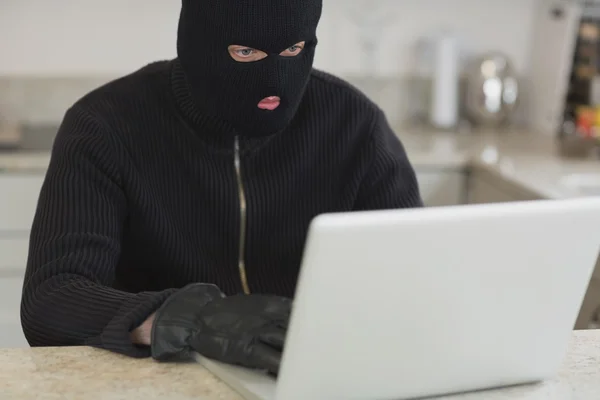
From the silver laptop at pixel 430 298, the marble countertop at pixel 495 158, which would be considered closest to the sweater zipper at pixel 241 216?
the silver laptop at pixel 430 298

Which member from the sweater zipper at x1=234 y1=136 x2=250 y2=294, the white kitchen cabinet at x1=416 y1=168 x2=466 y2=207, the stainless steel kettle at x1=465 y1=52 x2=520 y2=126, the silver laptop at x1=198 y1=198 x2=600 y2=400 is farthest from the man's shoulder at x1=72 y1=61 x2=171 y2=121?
the stainless steel kettle at x1=465 y1=52 x2=520 y2=126

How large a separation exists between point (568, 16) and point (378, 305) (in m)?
2.24

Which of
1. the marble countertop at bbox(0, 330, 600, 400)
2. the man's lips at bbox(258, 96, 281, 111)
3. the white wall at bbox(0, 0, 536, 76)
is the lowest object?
the marble countertop at bbox(0, 330, 600, 400)

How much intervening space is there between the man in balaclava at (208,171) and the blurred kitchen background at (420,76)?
89 cm

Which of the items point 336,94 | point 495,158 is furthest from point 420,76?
point 336,94

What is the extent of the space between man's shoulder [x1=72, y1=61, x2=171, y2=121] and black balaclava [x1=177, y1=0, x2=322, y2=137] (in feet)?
0.32

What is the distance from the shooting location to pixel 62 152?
5.16ft

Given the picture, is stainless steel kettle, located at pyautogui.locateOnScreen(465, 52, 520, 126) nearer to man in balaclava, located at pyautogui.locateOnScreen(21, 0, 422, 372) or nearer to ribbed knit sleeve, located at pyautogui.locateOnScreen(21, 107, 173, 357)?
man in balaclava, located at pyautogui.locateOnScreen(21, 0, 422, 372)

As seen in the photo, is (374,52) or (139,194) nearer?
(139,194)

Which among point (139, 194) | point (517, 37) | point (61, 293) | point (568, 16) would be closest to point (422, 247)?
point (61, 293)

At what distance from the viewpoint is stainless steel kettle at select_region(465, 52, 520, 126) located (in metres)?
3.13

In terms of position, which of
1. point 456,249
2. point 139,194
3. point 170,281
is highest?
point 456,249

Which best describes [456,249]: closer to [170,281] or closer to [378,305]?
[378,305]

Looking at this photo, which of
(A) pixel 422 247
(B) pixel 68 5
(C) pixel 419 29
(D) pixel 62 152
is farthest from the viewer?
(C) pixel 419 29
